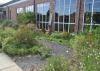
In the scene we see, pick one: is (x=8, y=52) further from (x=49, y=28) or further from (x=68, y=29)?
(x=49, y=28)

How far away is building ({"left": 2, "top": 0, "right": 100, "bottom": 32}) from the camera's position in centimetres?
1544

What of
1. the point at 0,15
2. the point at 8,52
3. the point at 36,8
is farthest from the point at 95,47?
the point at 0,15

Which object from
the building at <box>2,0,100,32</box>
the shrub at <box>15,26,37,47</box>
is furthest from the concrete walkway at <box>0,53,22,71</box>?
the building at <box>2,0,100,32</box>

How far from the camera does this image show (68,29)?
18.5m

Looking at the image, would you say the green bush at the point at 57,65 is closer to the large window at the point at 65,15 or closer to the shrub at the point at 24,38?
the shrub at the point at 24,38

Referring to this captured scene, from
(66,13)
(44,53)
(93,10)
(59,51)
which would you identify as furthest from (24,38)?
(66,13)

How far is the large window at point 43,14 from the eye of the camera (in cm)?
2267

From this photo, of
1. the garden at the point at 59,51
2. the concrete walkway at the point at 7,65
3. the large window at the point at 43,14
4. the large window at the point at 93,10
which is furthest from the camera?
the large window at the point at 43,14

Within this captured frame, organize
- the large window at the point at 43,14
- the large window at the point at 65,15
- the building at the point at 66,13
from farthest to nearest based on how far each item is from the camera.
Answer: the large window at the point at 43,14 → the large window at the point at 65,15 → the building at the point at 66,13

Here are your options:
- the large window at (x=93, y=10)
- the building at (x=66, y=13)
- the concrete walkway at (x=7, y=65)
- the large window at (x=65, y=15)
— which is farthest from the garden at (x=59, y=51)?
the large window at (x=65, y=15)

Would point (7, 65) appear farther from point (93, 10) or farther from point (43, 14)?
point (43, 14)

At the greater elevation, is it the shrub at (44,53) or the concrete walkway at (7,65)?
the shrub at (44,53)

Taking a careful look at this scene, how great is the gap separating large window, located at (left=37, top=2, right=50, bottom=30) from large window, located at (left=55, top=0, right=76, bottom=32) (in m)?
2.16

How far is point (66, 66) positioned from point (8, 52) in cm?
553
